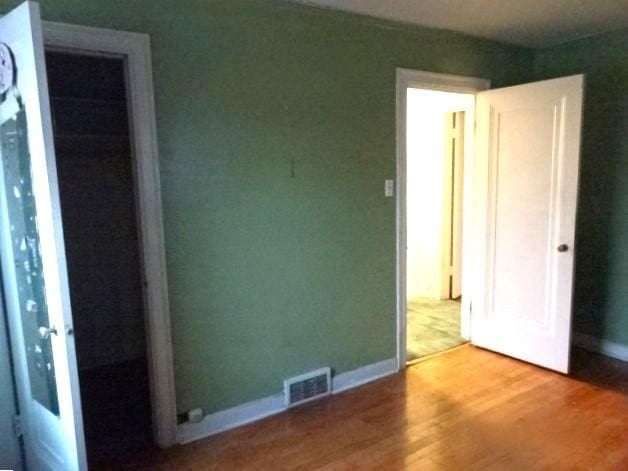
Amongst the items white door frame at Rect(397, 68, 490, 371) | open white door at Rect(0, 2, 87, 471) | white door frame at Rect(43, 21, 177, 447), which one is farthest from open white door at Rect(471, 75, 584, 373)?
open white door at Rect(0, 2, 87, 471)

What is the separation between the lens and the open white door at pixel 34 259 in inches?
58.2

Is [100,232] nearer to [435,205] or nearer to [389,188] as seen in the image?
[389,188]

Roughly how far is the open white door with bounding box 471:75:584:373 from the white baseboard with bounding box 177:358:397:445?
3.51 ft

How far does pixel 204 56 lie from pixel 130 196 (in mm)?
1519

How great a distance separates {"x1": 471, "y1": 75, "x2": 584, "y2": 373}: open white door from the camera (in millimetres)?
2939

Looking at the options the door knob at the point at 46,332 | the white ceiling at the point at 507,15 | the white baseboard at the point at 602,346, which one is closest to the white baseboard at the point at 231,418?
the door knob at the point at 46,332

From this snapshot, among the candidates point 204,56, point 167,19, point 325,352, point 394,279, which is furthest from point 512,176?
point 167,19

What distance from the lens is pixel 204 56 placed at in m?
2.25

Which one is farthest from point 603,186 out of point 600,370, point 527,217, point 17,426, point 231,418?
point 17,426

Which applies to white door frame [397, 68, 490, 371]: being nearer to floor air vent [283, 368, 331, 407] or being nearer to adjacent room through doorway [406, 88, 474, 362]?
floor air vent [283, 368, 331, 407]

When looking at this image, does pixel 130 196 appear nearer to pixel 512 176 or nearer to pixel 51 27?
pixel 51 27

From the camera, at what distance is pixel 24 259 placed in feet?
5.94

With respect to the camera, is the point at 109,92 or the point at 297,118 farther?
the point at 109,92

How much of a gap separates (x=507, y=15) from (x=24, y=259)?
3.05 metres
